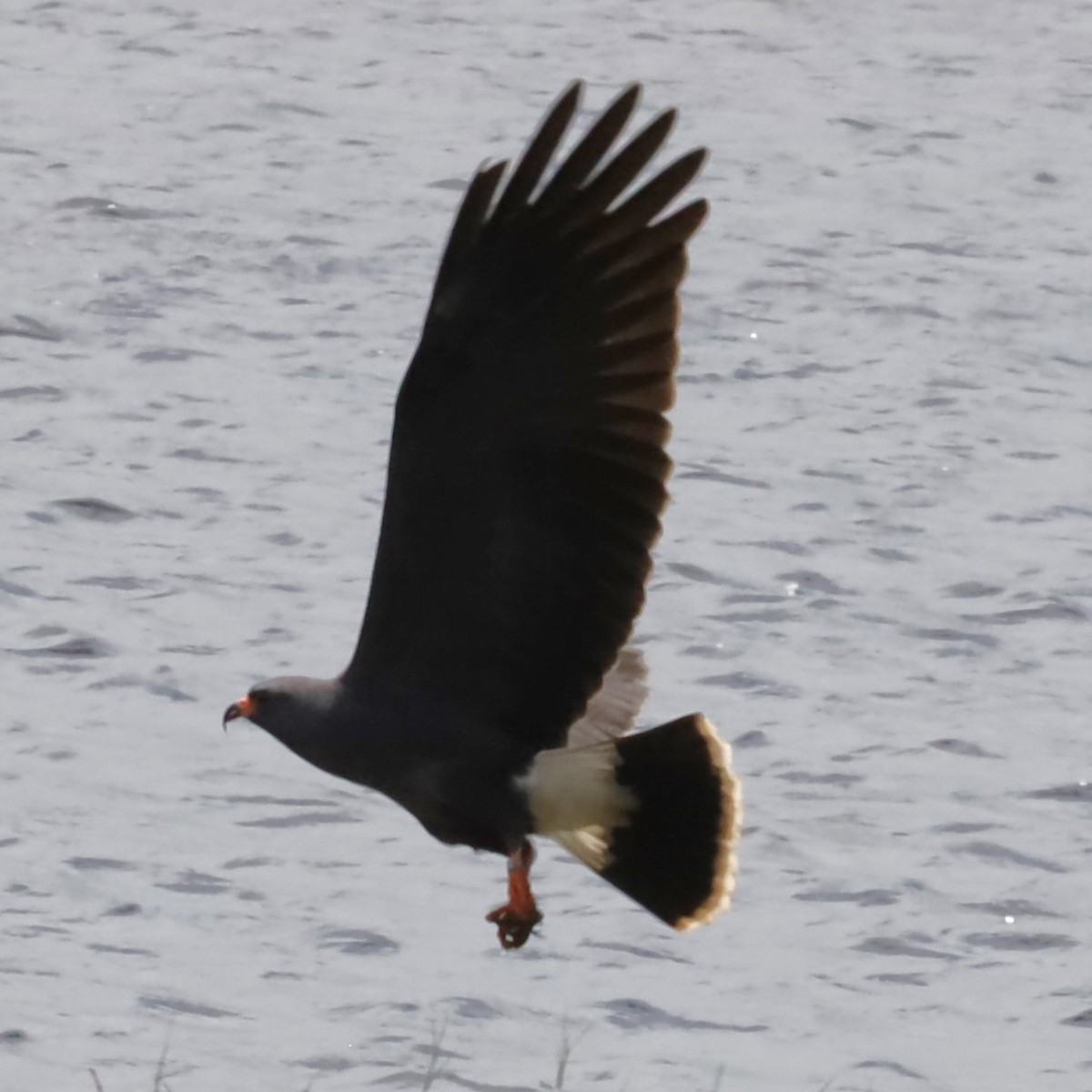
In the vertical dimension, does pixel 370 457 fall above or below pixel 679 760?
below

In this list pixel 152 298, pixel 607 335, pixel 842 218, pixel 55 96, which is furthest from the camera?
pixel 55 96

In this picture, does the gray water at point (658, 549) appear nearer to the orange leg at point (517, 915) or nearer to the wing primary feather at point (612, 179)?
the orange leg at point (517, 915)

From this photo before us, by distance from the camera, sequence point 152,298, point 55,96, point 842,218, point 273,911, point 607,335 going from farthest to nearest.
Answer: point 55,96 → point 842,218 → point 152,298 → point 273,911 → point 607,335

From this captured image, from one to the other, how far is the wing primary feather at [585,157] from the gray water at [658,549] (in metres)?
1.98

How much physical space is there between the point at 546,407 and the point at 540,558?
0.30 meters

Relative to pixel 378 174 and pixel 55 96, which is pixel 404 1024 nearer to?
pixel 378 174

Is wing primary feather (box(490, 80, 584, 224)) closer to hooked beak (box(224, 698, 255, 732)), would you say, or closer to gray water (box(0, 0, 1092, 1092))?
hooked beak (box(224, 698, 255, 732))

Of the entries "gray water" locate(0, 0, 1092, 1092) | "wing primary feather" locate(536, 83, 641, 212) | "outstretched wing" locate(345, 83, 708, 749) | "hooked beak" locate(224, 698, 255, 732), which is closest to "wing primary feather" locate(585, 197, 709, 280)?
"outstretched wing" locate(345, 83, 708, 749)

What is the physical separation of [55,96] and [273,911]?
7.65 meters

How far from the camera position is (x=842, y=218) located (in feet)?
48.6

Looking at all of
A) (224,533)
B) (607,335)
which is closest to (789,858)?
(224,533)

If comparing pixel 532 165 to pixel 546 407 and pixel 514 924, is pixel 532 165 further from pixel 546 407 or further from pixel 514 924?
pixel 514 924

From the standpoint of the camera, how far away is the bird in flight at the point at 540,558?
18.8 feet

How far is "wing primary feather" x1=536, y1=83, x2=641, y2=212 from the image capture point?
550 centimetres
